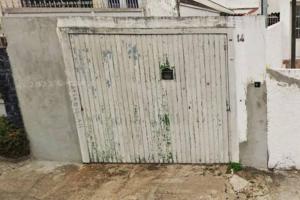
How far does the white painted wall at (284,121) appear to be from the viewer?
23.4ft

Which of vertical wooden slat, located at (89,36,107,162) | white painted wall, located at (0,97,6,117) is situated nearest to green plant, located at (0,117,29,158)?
white painted wall, located at (0,97,6,117)

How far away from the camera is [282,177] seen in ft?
24.4

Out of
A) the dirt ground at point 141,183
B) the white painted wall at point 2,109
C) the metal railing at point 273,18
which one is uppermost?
the metal railing at point 273,18

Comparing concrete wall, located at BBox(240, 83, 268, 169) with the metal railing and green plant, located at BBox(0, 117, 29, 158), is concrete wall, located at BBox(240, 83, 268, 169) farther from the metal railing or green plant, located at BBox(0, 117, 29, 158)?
the metal railing

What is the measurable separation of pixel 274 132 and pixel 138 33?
3.00m

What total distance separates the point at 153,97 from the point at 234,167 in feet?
6.50

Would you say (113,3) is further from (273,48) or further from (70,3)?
(273,48)

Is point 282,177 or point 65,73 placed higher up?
point 65,73

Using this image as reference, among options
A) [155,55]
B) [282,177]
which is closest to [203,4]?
[155,55]

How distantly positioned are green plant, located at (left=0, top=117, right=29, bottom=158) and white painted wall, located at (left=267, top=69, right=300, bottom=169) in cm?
489

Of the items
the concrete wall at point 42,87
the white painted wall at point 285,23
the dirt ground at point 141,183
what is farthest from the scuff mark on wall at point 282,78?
the white painted wall at point 285,23

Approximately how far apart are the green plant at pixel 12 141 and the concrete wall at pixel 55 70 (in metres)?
0.17

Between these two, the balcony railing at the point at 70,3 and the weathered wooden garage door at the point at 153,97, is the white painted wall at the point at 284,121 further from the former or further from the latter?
the balcony railing at the point at 70,3

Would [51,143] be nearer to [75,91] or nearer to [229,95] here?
[75,91]
